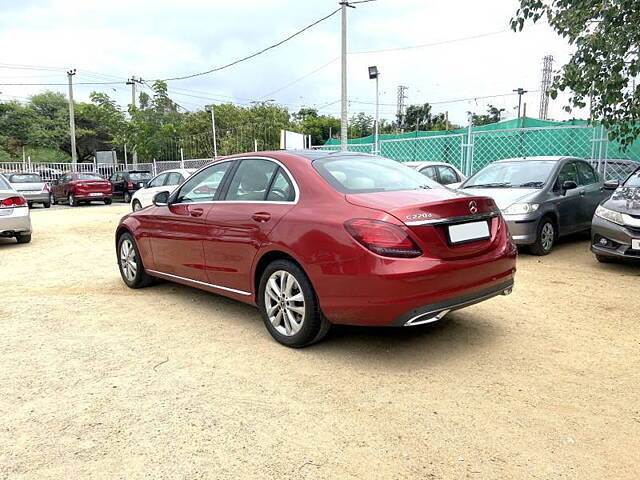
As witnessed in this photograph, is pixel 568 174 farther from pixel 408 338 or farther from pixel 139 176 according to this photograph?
pixel 139 176

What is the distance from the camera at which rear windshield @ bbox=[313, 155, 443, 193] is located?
13.4ft

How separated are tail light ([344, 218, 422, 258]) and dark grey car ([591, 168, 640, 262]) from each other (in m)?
4.32

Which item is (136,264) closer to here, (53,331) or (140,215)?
(140,215)

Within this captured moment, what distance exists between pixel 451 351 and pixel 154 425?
7.23 ft

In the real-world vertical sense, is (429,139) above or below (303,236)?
above

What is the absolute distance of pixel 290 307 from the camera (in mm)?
4020

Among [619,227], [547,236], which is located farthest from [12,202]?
[619,227]

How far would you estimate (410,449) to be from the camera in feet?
8.75

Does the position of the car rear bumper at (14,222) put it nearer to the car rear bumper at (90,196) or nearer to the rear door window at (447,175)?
the rear door window at (447,175)

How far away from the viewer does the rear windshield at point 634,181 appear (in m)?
7.44

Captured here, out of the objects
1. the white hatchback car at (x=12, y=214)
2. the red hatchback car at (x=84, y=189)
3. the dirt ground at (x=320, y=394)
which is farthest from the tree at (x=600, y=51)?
the red hatchback car at (x=84, y=189)

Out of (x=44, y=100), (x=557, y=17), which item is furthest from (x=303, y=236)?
(x=44, y=100)

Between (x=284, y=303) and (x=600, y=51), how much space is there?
19.4 feet

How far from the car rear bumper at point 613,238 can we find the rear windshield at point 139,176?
21.8 metres
